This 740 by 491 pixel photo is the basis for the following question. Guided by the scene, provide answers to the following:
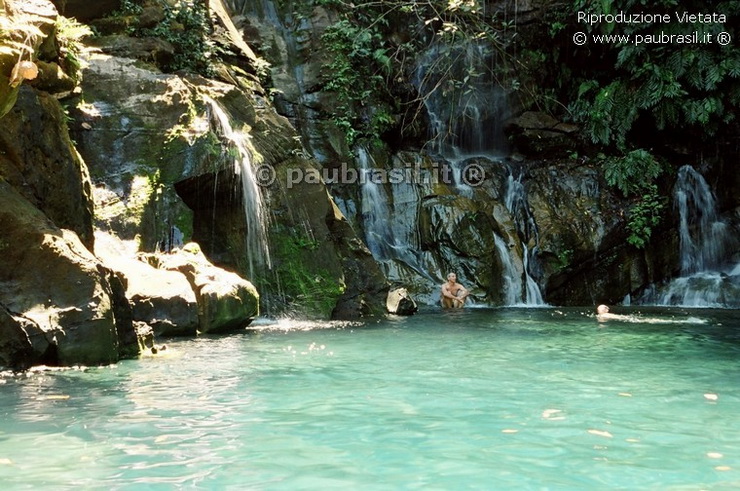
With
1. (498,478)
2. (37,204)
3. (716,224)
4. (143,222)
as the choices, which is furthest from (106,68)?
(716,224)

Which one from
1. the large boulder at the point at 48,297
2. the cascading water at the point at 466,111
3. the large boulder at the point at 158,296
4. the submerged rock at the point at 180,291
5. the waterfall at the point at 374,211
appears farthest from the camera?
the cascading water at the point at 466,111

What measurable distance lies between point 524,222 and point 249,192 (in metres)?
8.90

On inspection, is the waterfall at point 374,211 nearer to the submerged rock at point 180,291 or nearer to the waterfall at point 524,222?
the waterfall at point 524,222

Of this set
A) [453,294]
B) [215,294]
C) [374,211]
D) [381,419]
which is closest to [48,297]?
[215,294]

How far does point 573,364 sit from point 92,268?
5.22 m

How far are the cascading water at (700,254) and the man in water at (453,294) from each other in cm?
537

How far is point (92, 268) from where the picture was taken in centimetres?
723

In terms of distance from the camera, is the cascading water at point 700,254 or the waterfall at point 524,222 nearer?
the cascading water at point 700,254

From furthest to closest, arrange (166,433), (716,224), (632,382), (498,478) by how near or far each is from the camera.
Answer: (716,224) < (632,382) < (166,433) < (498,478)

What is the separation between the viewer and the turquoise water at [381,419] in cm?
372

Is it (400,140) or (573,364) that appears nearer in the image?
(573,364)

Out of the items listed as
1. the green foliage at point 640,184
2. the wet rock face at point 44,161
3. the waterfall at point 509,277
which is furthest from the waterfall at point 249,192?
the green foliage at point 640,184

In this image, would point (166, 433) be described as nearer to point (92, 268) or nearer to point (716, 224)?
point (92, 268)

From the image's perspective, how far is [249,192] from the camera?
478 inches
